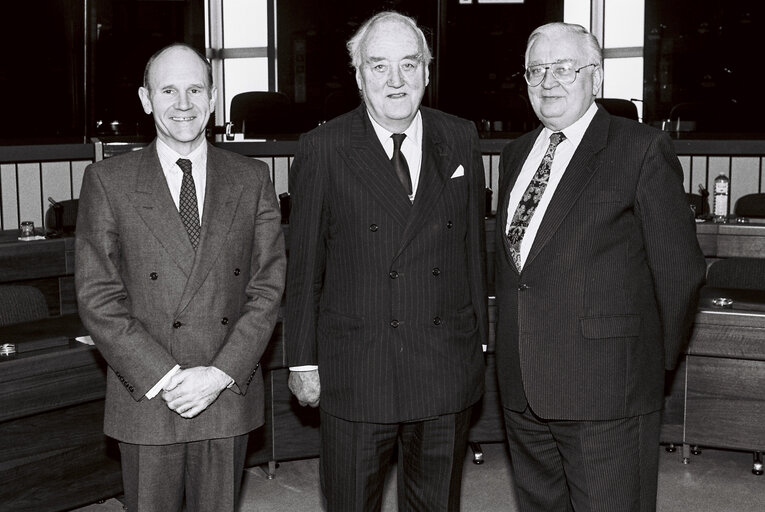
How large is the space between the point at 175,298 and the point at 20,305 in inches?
50.3

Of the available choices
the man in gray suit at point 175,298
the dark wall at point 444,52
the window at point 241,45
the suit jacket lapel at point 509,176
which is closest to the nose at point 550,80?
the suit jacket lapel at point 509,176

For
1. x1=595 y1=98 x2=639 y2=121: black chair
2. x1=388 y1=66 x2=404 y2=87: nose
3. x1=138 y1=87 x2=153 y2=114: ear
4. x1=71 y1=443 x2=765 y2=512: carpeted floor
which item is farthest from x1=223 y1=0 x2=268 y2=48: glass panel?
x1=388 y1=66 x2=404 y2=87: nose

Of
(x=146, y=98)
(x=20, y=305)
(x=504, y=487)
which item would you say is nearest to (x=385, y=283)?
(x=146, y=98)

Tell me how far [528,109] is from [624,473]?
590cm

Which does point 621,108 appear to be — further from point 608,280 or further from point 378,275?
point 378,275

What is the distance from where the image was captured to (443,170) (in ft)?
7.12

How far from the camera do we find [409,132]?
2.18 meters

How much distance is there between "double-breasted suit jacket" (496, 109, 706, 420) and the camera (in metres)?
2.11

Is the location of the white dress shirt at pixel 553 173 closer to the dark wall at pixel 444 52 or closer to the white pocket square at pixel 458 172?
the white pocket square at pixel 458 172

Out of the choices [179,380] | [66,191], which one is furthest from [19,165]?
[179,380]

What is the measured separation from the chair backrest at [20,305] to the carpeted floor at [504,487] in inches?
30.2

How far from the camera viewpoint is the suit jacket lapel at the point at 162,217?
2.03 m

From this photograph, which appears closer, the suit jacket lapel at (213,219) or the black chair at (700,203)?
the suit jacket lapel at (213,219)

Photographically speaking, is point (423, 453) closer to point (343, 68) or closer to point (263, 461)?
point (263, 461)
